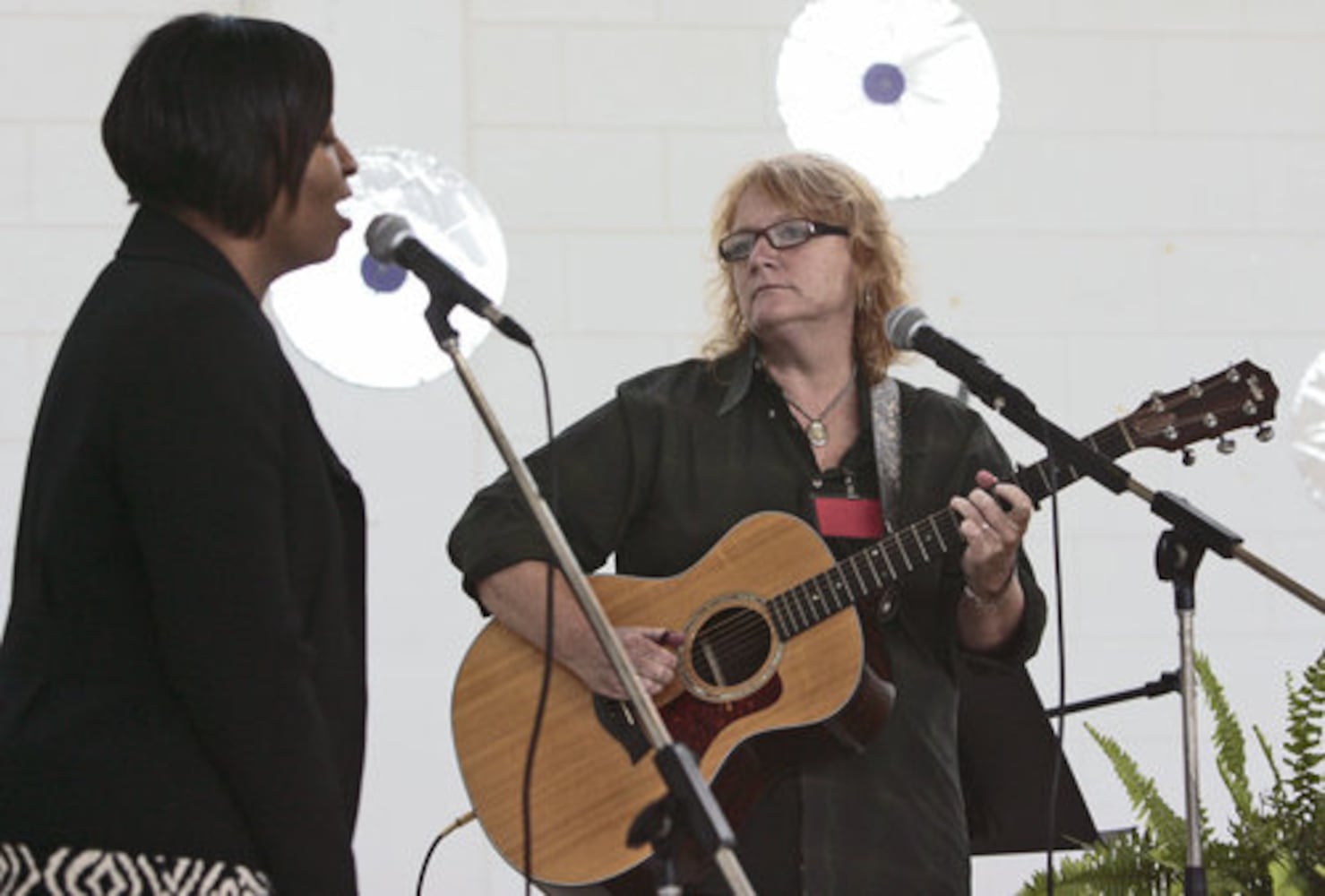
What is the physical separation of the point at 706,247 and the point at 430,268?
2.84 m

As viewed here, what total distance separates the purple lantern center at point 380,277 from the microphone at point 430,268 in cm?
262

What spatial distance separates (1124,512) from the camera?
193 inches

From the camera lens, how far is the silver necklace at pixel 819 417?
3.05m

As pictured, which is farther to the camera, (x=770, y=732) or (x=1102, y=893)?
(x=1102, y=893)

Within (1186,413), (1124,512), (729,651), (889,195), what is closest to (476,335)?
(889,195)

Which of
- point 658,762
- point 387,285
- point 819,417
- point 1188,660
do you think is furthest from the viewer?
point 387,285

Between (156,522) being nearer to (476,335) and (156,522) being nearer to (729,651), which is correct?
(729,651)

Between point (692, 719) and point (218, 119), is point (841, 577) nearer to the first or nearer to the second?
point (692, 719)

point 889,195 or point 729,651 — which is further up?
point 889,195

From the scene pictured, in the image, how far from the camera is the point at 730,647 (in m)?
2.90

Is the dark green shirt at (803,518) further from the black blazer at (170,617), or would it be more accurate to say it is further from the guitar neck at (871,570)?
the black blazer at (170,617)

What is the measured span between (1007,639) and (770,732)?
396 mm

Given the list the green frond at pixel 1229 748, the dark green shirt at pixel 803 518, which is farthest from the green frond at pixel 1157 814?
the dark green shirt at pixel 803 518

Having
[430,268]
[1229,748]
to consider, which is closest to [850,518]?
[1229,748]
